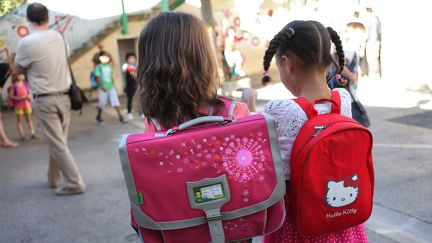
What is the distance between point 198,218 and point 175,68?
56 cm

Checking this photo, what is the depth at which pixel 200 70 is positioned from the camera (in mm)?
1697

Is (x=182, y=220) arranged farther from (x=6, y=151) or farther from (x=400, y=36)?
(x=400, y=36)

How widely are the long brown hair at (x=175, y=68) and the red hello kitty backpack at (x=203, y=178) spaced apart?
0.61ft

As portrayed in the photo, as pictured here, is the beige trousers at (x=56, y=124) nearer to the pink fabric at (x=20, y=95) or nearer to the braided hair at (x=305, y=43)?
the braided hair at (x=305, y=43)

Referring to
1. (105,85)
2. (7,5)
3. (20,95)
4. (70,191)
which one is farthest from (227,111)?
(7,5)

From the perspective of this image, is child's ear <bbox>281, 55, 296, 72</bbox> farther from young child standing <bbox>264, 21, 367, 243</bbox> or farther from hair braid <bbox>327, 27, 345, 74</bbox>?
hair braid <bbox>327, 27, 345, 74</bbox>

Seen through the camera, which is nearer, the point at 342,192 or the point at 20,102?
the point at 342,192

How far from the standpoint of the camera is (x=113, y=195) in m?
4.78

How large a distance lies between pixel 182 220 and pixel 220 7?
1369cm

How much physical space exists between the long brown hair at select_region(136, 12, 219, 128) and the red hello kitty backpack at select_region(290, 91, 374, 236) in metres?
0.40

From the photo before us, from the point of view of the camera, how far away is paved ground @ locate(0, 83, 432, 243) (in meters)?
3.64

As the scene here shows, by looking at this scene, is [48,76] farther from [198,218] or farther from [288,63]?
[198,218]

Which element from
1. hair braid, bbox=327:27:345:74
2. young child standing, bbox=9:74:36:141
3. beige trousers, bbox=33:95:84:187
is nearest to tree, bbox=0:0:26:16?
young child standing, bbox=9:74:36:141

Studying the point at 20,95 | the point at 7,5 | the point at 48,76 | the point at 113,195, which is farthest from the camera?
the point at 7,5
